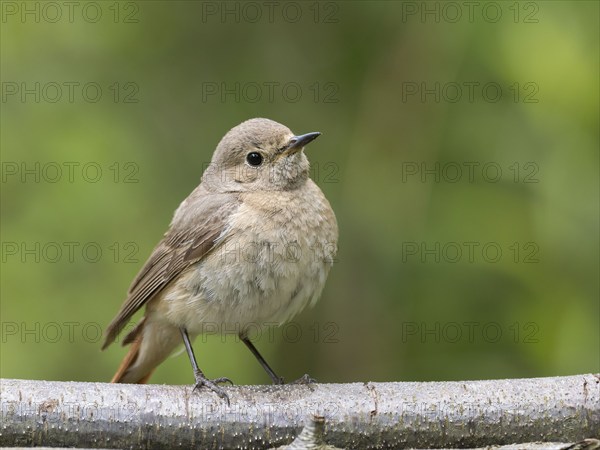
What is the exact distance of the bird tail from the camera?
4879 mm

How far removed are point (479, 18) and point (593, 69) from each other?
0.72 metres

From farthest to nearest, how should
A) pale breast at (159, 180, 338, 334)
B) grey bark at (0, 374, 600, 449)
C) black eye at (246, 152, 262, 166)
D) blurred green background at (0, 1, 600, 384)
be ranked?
1. black eye at (246, 152, 262, 166)
2. blurred green background at (0, 1, 600, 384)
3. pale breast at (159, 180, 338, 334)
4. grey bark at (0, 374, 600, 449)

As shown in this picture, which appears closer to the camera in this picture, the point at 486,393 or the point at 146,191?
the point at 486,393

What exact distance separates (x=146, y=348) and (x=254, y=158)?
1206mm

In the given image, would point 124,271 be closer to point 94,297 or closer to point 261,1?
point 94,297

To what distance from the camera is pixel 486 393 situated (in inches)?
141

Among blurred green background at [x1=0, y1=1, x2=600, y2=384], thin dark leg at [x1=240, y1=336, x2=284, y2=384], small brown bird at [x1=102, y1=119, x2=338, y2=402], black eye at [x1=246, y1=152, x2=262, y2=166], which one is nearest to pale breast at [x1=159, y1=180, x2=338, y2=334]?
small brown bird at [x1=102, y1=119, x2=338, y2=402]

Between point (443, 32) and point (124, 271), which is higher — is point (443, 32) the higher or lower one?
the higher one

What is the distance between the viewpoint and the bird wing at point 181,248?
4574 mm

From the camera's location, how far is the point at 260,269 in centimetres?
432

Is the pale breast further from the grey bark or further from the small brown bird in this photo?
the grey bark

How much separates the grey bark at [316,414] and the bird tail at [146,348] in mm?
1251

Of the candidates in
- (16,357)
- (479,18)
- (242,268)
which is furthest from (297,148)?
(16,357)

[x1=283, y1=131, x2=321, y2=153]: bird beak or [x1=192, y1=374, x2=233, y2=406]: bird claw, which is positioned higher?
[x1=283, y1=131, x2=321, y2=153]: bird beak
